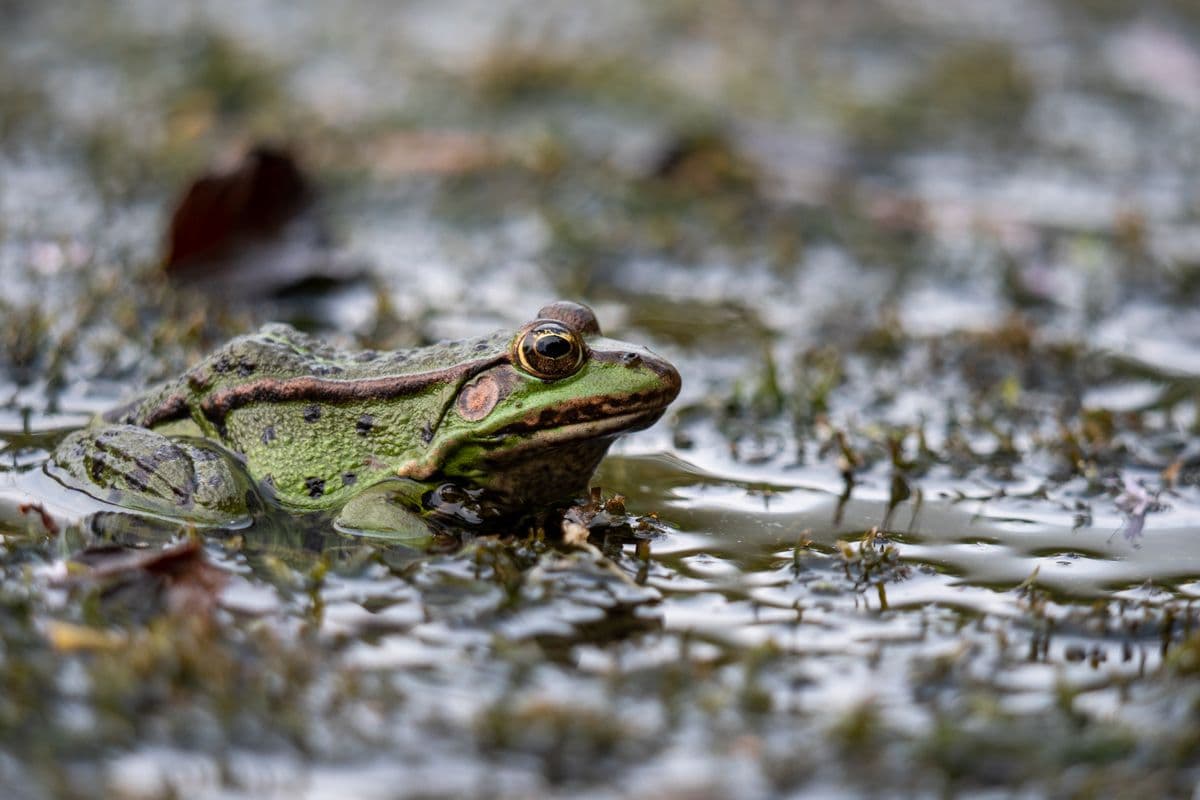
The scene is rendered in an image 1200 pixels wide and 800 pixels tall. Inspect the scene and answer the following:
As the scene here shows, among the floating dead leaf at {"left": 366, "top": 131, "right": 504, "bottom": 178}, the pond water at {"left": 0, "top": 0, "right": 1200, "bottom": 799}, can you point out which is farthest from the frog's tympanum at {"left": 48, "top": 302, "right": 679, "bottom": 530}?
the floating dead leaf at {"left": 366, "top": 131, "right": 504, "bottom": 178}

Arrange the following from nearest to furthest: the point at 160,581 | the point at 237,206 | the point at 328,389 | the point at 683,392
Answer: the point at 160,581, the point at 328,389, the point at 683,392, the point at 237,206

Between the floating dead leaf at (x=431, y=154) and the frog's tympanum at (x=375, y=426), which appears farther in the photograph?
the floating dead leaf at (x=431, y=154)

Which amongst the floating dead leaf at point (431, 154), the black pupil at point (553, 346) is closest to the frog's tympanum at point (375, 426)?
the black pupil at point (553, 346)

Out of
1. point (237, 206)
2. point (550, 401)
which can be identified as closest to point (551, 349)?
point (550, 401)

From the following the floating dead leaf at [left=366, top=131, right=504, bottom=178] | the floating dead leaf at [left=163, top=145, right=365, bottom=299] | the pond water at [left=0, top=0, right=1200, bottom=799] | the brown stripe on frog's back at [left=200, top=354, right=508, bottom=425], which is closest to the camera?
the pond water at [left=0, top=0, right=1200, bottom=799]

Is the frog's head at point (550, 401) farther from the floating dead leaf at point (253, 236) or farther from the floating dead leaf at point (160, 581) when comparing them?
the floating dead leaf at point (253, 236)

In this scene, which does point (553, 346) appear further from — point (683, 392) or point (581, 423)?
point (683, 392)

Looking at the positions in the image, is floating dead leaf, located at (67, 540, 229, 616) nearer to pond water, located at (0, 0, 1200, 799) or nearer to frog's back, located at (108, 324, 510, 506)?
pond water, located at (0, 0, 1200, 799)
